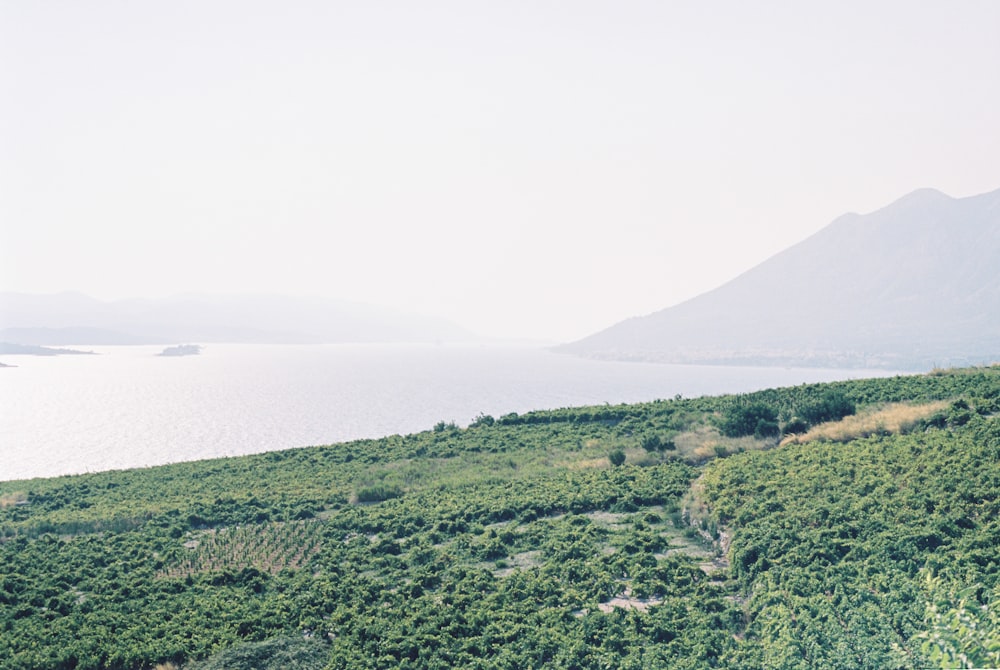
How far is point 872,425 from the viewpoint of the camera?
30578 mm

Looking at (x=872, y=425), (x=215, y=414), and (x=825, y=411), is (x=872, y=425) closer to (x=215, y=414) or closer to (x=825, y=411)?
(x=825, y=411)

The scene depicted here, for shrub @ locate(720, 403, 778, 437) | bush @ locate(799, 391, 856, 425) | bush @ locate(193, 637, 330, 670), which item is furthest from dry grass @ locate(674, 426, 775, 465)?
bush @ locate(193, 637, 330, 670)

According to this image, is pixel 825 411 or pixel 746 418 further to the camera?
pixel 746 418

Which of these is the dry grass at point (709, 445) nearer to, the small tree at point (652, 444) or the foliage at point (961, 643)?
the small tree at point (652, 444)

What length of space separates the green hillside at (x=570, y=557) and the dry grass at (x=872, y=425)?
0.13 meters

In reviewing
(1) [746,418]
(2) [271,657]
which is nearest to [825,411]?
(1) [746,418]

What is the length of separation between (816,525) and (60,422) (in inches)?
5533

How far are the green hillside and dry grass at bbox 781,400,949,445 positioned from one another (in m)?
0.13

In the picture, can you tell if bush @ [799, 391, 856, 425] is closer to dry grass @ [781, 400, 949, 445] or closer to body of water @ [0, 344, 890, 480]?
dry grass @ [781, 400, 949, 445]

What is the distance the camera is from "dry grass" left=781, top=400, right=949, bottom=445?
3000 centimetres

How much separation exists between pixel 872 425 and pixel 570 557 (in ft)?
53.7

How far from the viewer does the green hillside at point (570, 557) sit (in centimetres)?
1570

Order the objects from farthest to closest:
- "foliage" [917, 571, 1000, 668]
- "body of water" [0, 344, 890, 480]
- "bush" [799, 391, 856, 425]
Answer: "body of water" [0, 344, 890, 480], "bush" [799, 391, 856, 425], "foliage" [917, 571, 1000, 668]

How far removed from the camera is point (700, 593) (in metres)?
18.4
